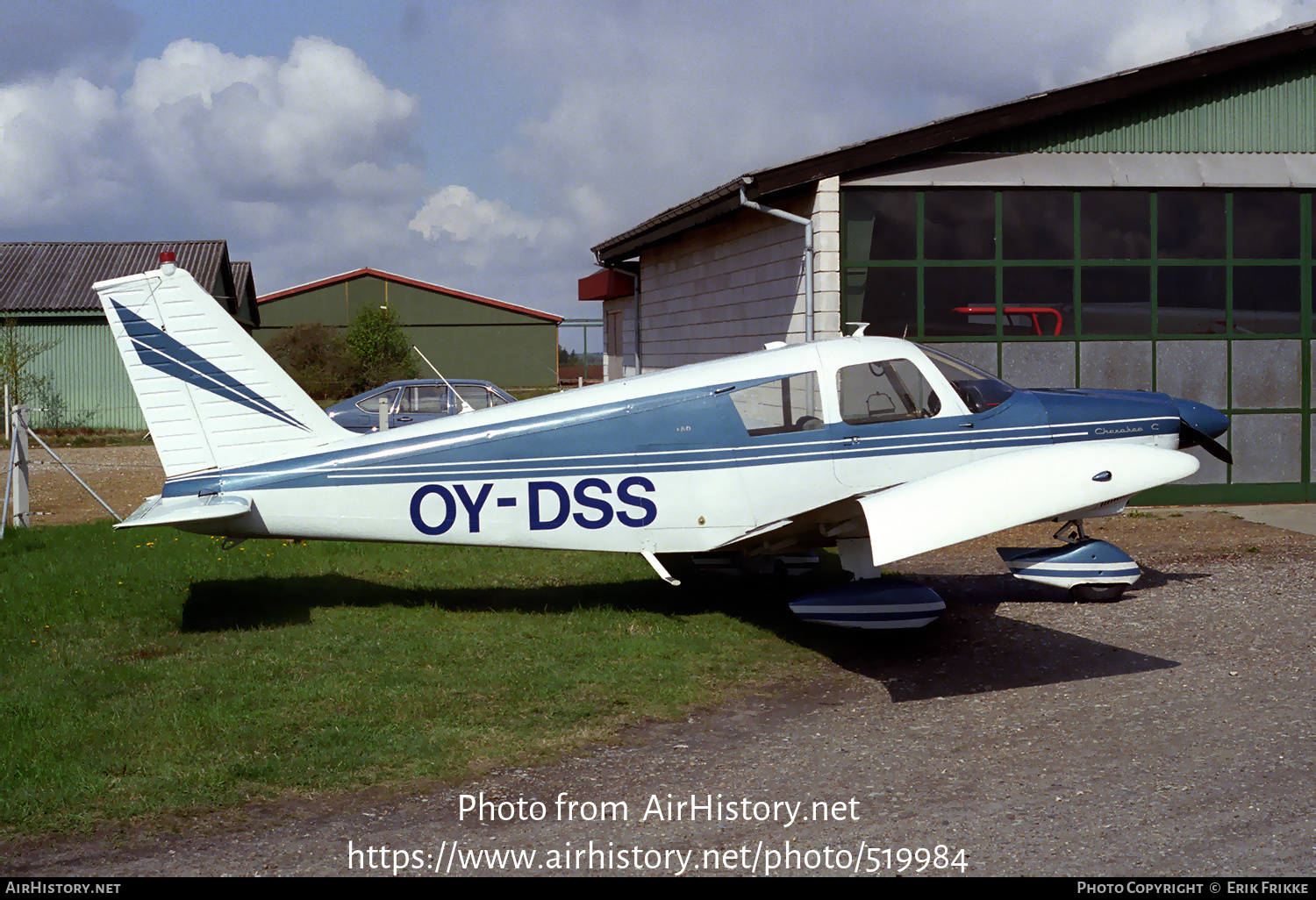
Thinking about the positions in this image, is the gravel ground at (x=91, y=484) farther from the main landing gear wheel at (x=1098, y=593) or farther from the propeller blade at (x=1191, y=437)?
the propeller blade at (x=1191, y=437)

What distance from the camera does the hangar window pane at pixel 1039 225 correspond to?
13352 millimetres

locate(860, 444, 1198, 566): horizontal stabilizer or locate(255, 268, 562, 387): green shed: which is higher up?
locate(255, 268, 562, 387): green shed

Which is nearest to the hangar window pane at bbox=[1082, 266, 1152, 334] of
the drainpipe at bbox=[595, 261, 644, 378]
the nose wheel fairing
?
the nose wheel fairing

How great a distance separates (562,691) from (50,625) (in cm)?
421

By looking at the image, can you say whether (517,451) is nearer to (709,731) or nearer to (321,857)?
(709,731)

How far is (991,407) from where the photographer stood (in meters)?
7.88

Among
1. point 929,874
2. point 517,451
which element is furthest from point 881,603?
point 929,874

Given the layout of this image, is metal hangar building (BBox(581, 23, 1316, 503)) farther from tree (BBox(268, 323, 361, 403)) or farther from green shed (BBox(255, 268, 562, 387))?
green shed (BBox(255, 268, 562, 387))

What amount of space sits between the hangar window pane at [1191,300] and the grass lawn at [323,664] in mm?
7271

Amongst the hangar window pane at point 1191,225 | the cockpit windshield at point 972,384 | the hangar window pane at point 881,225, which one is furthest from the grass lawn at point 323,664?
the hangar window pane at point 1191,225

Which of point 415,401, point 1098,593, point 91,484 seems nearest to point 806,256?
point 1098,593

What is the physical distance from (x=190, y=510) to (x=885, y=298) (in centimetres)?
860

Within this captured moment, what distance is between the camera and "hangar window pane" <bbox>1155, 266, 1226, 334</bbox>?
13547 millimetres

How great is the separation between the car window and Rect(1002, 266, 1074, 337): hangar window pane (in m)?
9.26
